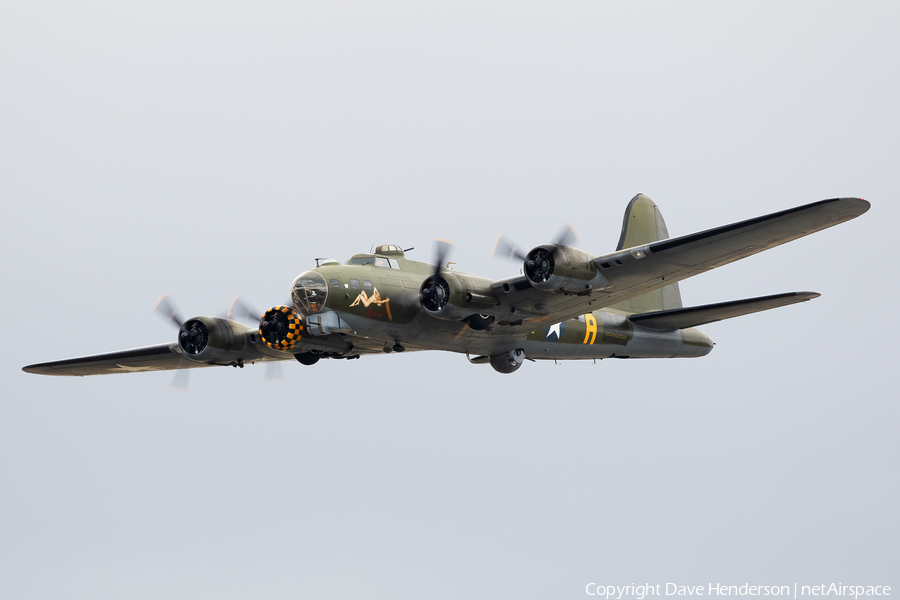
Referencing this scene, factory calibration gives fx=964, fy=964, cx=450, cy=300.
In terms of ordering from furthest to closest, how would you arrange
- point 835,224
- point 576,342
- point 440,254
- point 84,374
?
point 84,374 → point 576,342 → point 440,254 → point 835,224

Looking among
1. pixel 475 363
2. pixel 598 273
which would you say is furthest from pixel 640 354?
pixel 598 273

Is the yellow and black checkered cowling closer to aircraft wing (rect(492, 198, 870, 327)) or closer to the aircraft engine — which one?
the aircraft engine

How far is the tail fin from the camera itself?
29.1 metres

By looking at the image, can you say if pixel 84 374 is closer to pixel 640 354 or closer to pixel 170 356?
pixel 170 356

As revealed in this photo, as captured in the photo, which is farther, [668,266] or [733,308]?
[733,308]

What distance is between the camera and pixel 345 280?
22.0 meters

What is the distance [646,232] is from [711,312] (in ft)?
14.9

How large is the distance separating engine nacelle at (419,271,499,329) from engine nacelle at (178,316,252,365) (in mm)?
6532

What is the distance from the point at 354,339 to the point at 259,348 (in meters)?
3.59

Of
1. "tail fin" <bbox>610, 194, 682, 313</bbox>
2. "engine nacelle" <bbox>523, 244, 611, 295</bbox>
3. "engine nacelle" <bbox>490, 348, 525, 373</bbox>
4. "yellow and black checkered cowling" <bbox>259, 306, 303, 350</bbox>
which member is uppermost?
"tail fin" <bbox>610, 194, 682, 313</bbox>

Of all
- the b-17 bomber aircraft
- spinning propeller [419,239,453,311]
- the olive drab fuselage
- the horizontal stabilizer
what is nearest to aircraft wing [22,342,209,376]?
the b-17 bomber aircraft

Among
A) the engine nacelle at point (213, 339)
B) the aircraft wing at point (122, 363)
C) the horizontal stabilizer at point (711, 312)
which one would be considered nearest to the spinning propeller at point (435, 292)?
the engine nacelle at point (213, 339)

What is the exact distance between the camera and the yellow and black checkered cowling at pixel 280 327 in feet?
76.3

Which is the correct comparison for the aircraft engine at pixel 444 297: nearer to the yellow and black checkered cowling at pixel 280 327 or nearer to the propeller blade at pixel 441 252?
the propeller blade at pixel 441 252
